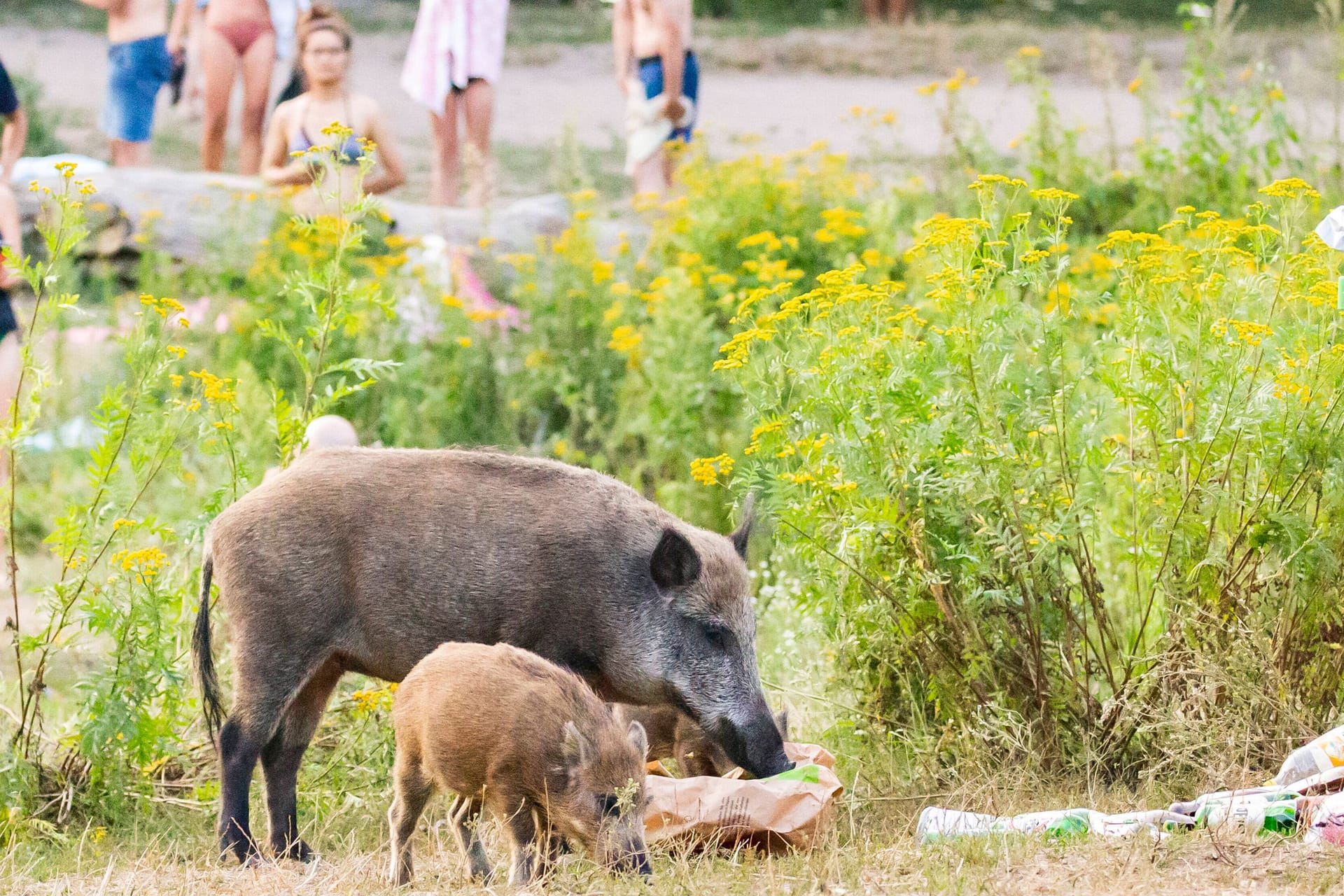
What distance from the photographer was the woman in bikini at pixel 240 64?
12.1 meters

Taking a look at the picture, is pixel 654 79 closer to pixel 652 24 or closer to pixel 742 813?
pixel 652 24

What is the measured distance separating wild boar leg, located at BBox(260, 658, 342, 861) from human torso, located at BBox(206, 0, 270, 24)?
811 cm

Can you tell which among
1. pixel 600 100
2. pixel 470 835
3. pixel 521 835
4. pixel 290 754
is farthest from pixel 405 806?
pixel 600 100

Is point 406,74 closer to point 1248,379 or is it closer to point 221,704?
point 221,704

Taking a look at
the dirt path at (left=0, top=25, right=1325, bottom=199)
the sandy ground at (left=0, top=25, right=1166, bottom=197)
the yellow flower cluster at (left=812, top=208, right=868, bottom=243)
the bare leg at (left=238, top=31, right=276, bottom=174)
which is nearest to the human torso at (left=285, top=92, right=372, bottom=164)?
the bare leg at (left=238, top=31, right=276, bottom=174)

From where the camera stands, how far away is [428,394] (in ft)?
30.0

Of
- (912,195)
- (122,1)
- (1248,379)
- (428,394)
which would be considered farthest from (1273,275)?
(122,1)

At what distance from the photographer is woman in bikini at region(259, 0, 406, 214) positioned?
11.3 meters

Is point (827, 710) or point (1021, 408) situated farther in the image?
point (827, 710)

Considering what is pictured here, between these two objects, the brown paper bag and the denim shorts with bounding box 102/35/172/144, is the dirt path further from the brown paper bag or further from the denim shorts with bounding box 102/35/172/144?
the brown paper bag

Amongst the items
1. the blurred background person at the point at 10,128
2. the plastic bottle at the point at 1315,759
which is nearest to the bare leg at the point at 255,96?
the blurred background person at the point at 10,128

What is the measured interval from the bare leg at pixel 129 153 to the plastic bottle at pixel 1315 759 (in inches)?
404

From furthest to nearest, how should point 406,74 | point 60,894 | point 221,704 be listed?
1. point 406,74
2. point 221,704
3. point 60,894

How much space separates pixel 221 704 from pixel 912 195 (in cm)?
674
